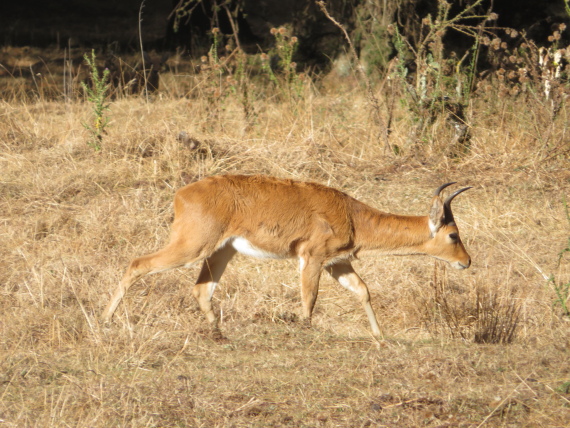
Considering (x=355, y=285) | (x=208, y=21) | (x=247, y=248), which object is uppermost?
(x=208, y=21)

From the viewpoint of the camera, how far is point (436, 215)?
21.2ft

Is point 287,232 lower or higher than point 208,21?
lower

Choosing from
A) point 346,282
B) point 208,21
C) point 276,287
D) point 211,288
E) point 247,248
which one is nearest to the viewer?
point 247,248

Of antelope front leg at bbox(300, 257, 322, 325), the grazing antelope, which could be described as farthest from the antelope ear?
antelope front leg at bbox(300, 257, 322, 325)

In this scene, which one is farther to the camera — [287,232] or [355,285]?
[355,285]

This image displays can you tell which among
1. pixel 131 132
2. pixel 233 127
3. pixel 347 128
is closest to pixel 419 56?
pixel 347 128

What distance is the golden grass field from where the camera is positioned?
4.50 meters

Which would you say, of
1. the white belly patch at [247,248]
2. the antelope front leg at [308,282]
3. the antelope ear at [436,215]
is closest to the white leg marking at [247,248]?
the white belly patch at [247,248]

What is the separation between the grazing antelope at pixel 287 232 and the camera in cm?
597

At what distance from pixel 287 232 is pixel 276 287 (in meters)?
0.98

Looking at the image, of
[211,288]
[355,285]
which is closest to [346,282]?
[355,285]

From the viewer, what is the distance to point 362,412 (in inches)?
173

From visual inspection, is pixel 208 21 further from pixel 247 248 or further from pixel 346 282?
pixel 247 248

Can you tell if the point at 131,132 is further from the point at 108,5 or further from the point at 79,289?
the point at 108,5
